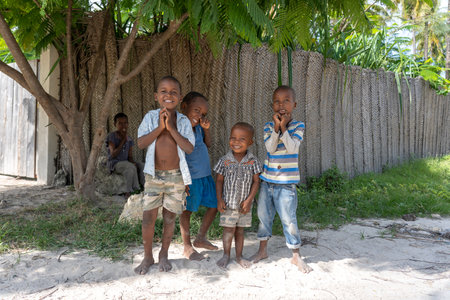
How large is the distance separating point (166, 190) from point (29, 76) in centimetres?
231

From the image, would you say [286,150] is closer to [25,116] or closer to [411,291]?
[411,291]

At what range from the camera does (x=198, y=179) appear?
3.14 m

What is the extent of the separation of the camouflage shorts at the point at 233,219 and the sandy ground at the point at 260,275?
327mm

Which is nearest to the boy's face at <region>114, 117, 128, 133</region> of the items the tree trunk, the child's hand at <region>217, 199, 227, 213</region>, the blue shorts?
the tree trunk

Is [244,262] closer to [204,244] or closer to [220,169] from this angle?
[204,244]

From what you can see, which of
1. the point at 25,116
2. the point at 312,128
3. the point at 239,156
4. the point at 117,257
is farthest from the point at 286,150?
the point at 25,116

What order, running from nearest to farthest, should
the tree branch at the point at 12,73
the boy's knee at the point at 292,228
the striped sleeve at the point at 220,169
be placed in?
the boy's knee at the point at 292,228, the striped sleeve at the point at 220,169, the tree branch at the point at 12,73

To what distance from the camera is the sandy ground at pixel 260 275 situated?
2.37 metres

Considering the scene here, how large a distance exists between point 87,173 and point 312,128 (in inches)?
130

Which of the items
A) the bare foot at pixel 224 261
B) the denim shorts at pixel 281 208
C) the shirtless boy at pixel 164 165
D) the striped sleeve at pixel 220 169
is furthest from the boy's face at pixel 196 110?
the bare foot at pixel 224 261

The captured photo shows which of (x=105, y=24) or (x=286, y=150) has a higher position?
(x=105, y=24)

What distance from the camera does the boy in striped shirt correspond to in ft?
9.31

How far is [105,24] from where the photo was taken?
14.3 feet

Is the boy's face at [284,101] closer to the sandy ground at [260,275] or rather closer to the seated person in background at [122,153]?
the sandy ground at [260,275]
